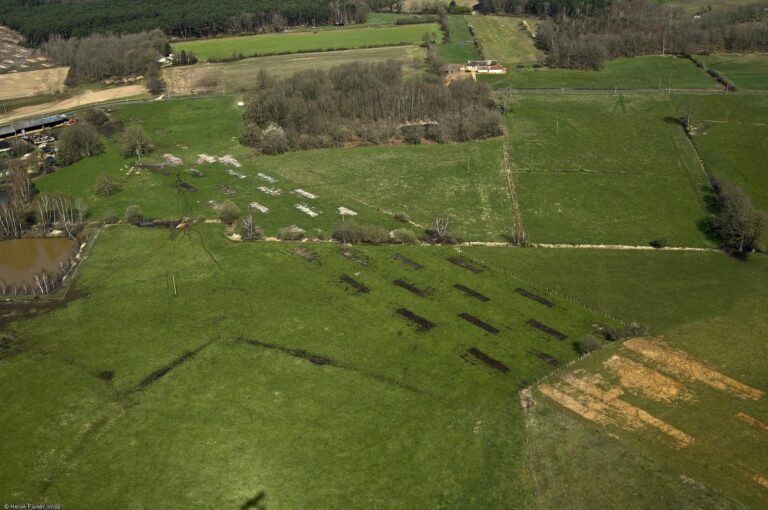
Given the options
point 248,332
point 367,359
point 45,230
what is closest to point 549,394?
point 367,359

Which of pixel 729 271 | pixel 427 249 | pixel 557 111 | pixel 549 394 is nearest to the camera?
pixel 549 394

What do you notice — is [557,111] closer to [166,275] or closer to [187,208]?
[187,208]

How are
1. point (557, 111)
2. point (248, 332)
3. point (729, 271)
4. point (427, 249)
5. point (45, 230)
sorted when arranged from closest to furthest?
point (248, 332) → point (729, 271) → point (427, 249) → point (45, 230) → point (557, 111)

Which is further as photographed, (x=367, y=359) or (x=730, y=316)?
(x=730, y=316)

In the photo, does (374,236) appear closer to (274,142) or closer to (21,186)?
(274,142)

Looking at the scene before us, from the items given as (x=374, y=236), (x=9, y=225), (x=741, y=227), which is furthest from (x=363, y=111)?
(x=741, y=227)
